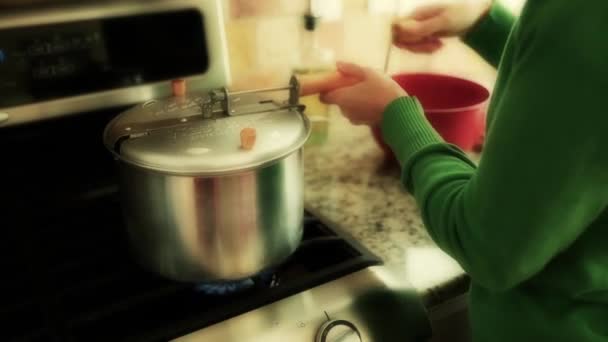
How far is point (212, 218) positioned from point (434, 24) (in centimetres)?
45

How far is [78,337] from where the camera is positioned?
53cm

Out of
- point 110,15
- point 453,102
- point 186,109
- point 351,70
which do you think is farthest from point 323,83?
point 453,102

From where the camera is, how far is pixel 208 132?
561 mm

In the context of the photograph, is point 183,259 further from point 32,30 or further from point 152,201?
point 32,30

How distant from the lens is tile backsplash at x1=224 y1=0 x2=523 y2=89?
92 cm

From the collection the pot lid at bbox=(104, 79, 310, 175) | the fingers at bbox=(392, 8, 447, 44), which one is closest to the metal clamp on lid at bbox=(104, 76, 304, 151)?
the pot lid at bbox=(104, 79, 310, 175)

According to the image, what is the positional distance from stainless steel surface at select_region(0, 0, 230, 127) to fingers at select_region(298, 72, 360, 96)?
152 millimetres

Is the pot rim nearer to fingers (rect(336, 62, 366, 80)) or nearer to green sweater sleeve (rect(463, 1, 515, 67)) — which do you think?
fingers (rect(336, 62, 366, 80))

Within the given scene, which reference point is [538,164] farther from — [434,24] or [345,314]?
[434,24]

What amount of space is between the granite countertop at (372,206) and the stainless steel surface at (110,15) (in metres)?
0.23

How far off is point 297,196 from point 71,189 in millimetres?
330

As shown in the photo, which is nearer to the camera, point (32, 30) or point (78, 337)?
point (78, 337)

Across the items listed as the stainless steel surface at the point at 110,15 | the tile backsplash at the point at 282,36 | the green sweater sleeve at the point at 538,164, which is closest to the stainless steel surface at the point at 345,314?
the green sweater sleeve at the point at 538,164

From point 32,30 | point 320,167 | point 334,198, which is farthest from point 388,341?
point 32,30
